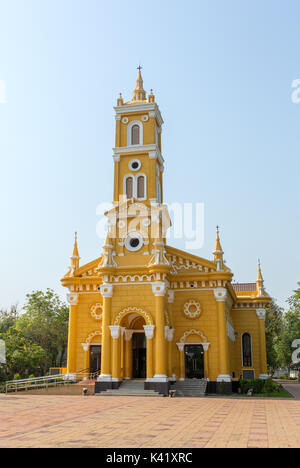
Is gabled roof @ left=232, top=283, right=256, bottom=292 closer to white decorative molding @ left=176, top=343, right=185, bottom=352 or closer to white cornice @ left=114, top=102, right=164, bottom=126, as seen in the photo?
white decorative molding @ left=176, top=343, right=185, bottom=352

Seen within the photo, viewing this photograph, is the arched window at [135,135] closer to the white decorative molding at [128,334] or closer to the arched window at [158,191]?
the arched window at [158,191]

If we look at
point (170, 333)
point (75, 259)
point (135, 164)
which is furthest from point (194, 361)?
point (135, 164)

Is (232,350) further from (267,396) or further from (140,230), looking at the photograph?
(140,230)

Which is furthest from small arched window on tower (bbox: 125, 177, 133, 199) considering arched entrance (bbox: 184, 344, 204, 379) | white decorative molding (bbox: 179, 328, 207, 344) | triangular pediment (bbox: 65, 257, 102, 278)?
arched entrance (bbox: 184, 344, 204, 379)

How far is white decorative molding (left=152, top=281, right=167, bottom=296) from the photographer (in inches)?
1307

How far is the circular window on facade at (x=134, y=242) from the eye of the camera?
3591 cm

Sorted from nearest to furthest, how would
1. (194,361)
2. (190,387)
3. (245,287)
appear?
1. (190,387)
2. (194,361)
3. (245,287)

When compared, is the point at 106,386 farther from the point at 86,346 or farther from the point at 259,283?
the point at 259,283

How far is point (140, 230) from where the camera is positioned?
3638 cm

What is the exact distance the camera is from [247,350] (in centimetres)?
4466

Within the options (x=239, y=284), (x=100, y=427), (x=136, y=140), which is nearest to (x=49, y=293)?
(x=239, y=284)

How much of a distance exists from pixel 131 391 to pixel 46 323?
28.0m

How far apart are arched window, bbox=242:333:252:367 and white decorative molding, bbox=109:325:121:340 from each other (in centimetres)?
1624

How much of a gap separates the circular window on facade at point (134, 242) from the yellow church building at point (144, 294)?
A: 8cm
